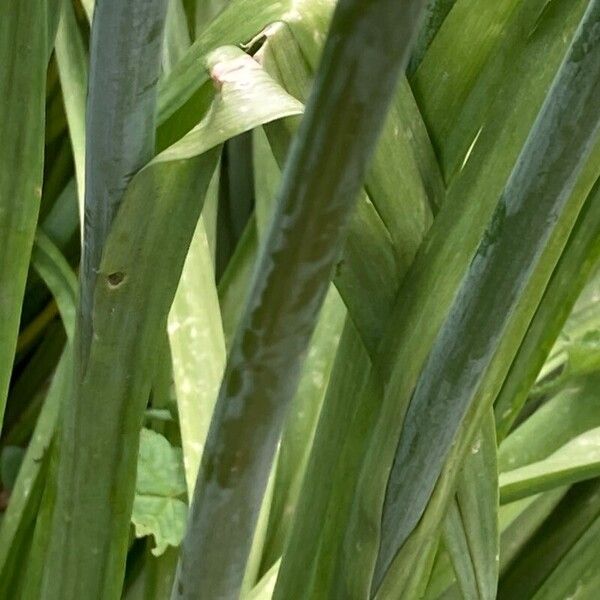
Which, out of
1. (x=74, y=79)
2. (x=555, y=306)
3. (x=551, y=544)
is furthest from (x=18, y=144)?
(x=551, y=544)

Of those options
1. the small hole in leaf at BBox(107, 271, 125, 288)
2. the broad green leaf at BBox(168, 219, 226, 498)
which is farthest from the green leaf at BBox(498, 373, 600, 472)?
the small hole in leaf at BBox(107, 271, 125, 288)

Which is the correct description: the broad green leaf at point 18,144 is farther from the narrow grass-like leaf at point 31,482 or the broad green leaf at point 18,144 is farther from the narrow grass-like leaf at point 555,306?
the narrow grass-like leaf at point 555,306

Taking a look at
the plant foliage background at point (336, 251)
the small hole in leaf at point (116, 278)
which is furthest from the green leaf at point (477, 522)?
the small hole in leaf at point (116, 278)

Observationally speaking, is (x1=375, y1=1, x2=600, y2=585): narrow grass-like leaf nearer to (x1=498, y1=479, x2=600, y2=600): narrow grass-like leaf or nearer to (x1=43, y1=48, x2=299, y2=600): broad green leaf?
(x1=43, y1=48, x2=299, y2=600): broad green leaf

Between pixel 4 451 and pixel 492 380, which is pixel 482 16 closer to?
pixel 492 380

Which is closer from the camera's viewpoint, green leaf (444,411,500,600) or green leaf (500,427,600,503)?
green leaf (444,411,500,600)

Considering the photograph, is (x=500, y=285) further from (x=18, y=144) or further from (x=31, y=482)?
(x=31, y=482)
